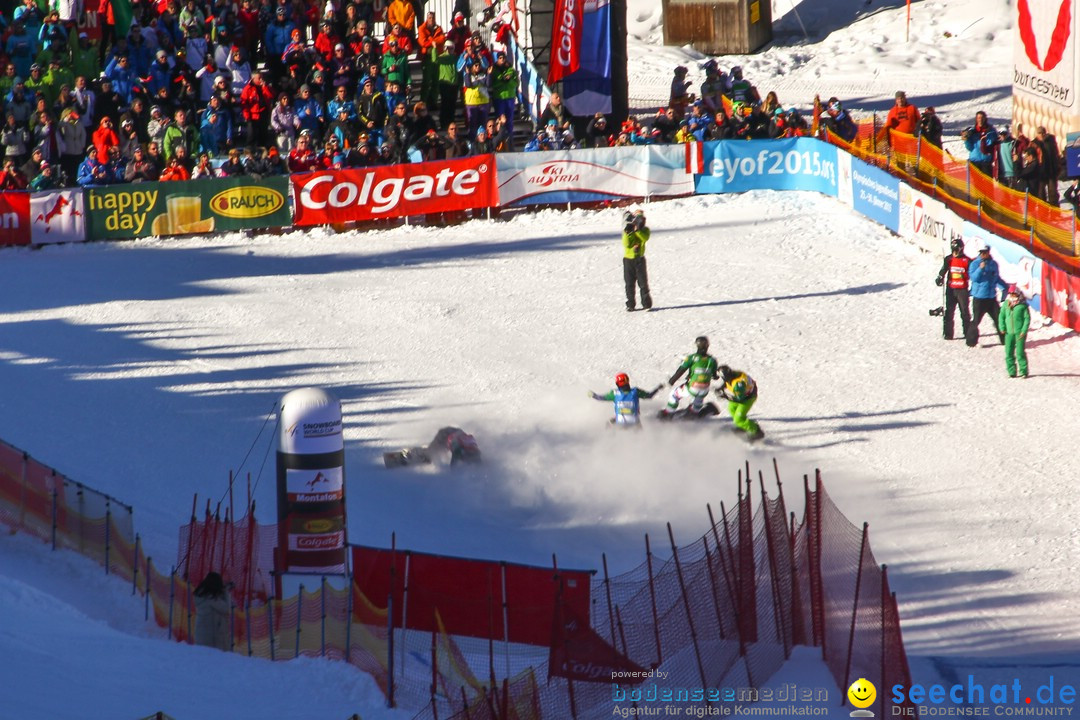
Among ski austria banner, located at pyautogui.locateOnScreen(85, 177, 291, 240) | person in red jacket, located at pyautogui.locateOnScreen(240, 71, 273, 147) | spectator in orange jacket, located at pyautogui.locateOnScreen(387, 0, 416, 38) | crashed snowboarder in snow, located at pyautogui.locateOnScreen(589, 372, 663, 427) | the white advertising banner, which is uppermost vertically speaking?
spectator in orange jacket, located at pyautogui.locateOnScreen(387, 0, 416, 38)

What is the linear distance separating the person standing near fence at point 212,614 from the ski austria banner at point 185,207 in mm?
12986

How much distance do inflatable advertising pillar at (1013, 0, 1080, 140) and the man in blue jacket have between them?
7.44 m

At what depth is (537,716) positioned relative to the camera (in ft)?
30.3

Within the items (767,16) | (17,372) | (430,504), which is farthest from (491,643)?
(767,16)

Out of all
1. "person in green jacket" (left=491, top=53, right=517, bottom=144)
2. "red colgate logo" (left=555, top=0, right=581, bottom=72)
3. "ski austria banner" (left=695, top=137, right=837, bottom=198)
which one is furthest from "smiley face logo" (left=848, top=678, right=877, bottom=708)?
"red colgate logo" (left=555, top=0, right=581, bottom=72)

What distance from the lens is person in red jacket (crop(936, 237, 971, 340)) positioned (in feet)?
59.9

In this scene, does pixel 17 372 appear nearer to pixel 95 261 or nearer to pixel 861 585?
pixel 95 261

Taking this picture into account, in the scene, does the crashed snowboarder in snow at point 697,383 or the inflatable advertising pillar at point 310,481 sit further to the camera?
the crashed snowboarder in snow at point 697,383

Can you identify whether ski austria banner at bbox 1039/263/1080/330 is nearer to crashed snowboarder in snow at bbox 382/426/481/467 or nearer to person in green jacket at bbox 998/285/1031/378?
person in green jacket at bbox 998/285/1031/378

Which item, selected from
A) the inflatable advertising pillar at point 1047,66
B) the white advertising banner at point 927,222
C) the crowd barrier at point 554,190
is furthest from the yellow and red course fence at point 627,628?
the inflatable advertising pillar at point 1047,66

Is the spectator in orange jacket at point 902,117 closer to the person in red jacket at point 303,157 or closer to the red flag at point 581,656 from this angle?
the person in red jacket at point 303,157

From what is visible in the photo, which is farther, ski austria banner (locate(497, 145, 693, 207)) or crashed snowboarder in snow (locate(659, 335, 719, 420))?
ski austria banner (locate(497, 145, 693, 207))

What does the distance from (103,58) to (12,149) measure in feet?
10.8

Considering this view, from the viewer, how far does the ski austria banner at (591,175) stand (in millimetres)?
23688
